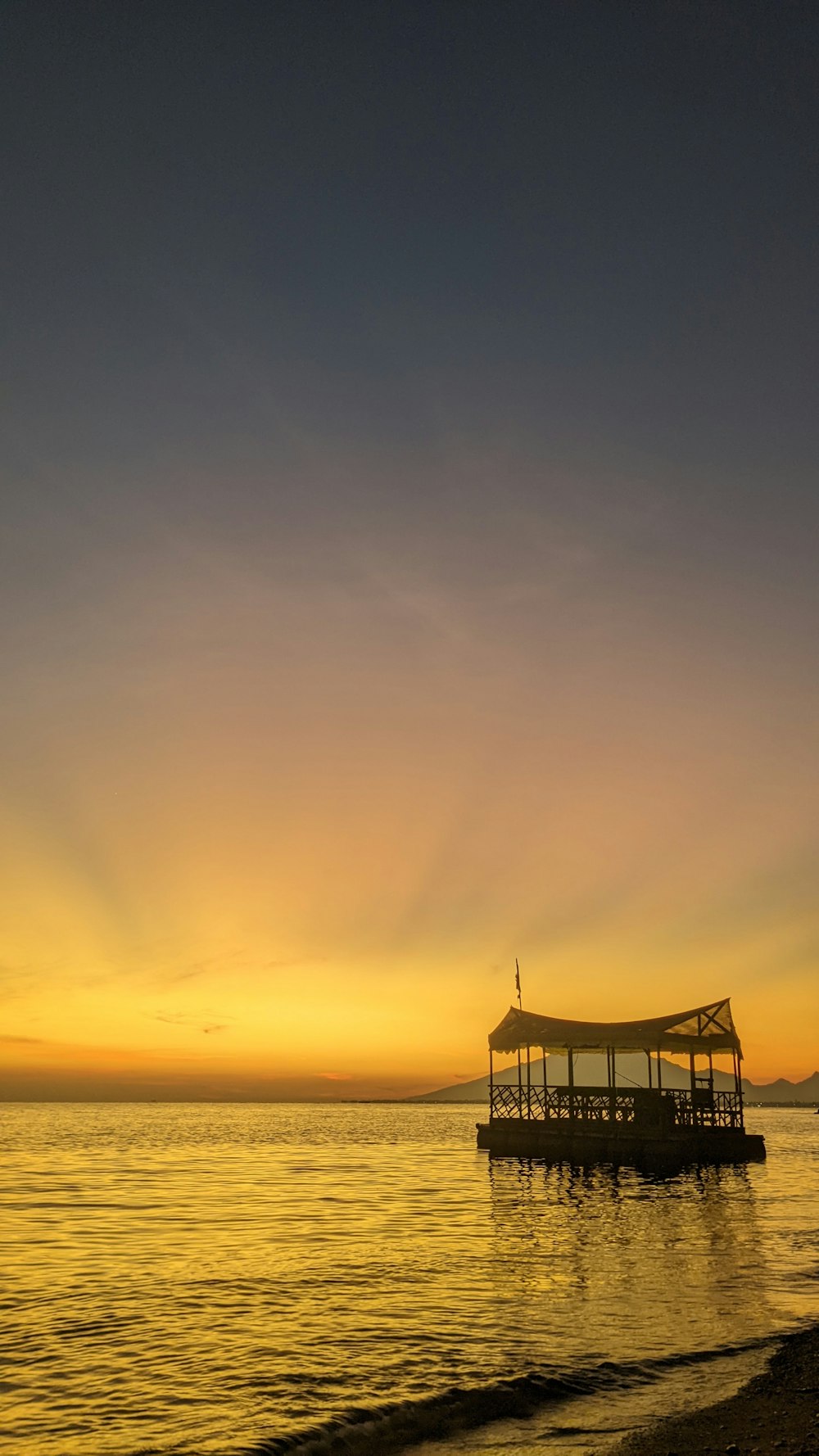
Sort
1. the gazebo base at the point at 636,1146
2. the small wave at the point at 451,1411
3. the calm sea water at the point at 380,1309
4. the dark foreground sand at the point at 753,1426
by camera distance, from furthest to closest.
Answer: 1. the gazebo base at the point at 636,1146
2. the calm sea water at the point at 380,1309
3. the small wave at the point at 451,1411
4. the dark foreground sand at the point at 753,1426

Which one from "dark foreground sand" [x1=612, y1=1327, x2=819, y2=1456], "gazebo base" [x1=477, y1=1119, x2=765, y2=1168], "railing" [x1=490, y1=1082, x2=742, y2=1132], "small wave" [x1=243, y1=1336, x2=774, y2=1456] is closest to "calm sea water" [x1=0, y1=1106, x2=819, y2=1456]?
"small wave" [x1=243, y1=1336, x2=774, y2=1456]

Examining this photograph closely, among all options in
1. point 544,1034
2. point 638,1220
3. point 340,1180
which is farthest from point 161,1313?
point 544,1034

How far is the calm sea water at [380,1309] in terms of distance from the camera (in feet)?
43.8

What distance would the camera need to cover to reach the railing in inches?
2007

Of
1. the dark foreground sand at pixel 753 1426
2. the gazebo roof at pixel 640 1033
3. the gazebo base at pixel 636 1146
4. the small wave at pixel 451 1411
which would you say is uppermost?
the gazebo roof at pixel 640 1033

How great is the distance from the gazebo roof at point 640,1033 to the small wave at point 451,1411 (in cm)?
3892

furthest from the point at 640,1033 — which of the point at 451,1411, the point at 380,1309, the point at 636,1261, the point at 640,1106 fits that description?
the point at 451,1411

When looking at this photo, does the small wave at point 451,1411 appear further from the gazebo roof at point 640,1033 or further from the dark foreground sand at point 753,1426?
the gazebo roof at point 640,1033

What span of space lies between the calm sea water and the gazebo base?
4771 millimetres

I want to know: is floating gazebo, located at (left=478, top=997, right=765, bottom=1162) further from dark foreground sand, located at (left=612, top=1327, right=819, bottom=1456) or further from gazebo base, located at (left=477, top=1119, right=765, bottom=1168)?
dark foreground sand, located at (left=612, top=1327, right=819, bottom=1456)

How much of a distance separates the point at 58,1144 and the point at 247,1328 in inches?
3246

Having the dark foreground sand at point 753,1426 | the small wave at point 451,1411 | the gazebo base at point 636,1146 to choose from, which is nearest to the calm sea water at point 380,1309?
the small wave at point 451,1411

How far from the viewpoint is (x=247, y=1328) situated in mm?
18406

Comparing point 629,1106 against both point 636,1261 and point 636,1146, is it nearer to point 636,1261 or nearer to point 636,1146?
point 636,1146
